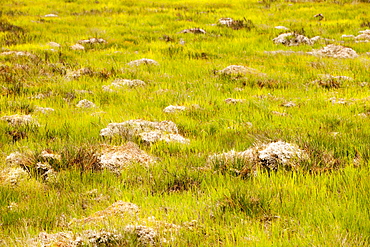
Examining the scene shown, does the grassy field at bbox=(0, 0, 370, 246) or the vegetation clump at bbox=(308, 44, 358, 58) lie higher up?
the vegetation clump at bbox=(308, 44, 358, 58)

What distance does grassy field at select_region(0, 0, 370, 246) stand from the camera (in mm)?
3238

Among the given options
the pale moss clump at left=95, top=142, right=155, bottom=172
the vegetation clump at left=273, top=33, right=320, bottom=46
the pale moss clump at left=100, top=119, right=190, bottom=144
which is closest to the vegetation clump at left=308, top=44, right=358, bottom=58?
the vegetation clump at left=273, top=33, right=320, bottom=46

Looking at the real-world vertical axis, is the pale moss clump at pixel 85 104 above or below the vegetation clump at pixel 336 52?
below

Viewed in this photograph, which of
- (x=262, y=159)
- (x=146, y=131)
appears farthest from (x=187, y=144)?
(x=262, y=159)

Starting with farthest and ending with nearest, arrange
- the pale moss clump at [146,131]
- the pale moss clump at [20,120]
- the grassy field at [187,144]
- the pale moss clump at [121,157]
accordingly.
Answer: the pale moss clump at [20,120]
the pale moss clump at [146,131]
the pale moss clump at [121,157]
the grassy field at [187,144]

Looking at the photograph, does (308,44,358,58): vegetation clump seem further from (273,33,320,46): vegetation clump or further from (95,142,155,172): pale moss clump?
(95,142,155,172): pale moss clump

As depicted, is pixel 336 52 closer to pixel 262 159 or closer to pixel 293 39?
pixel 293 39

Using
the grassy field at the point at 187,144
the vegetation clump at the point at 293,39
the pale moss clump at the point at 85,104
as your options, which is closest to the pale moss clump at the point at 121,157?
the grassy field at the point at 187,144

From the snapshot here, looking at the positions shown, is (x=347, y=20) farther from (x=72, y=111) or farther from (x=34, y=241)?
(x=34, y=241)

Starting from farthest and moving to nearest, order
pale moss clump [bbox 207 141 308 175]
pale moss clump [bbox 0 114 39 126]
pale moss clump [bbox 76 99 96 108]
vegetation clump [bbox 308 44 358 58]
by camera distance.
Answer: vegetation clump [bbox 308 44 358 58] → pale moss clump [bbox 76 99 96 108] → pale moss clump [bbox 0 114 39 126] → pale moss clump [bbox 207 141 308 175]

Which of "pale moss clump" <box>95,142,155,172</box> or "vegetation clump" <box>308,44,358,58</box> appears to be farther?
"vegetation clump" <box>308,44,358,58</box>

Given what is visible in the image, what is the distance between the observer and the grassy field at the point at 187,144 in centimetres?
324

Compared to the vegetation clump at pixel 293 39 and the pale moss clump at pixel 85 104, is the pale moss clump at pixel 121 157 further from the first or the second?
the vegetation clump at pixel 293 39

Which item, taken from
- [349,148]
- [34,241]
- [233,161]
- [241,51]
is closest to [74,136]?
[233,161]
